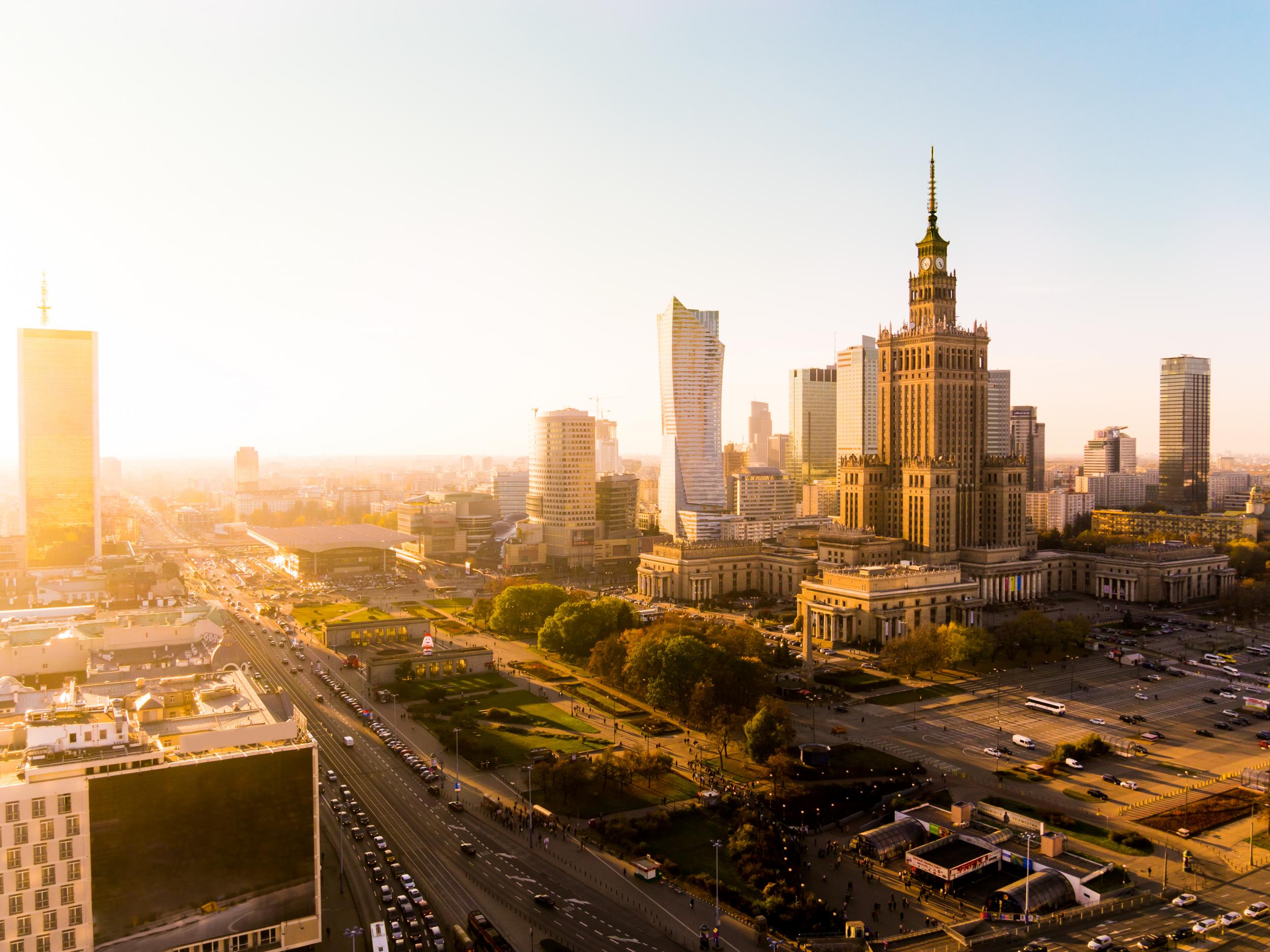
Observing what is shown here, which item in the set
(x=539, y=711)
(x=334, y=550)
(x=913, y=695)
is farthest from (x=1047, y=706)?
(x=334, y=550)

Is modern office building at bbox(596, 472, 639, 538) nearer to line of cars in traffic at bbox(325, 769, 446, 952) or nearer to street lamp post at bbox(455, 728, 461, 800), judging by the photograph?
street lamp post at bbox(455, 728, 461, 800)

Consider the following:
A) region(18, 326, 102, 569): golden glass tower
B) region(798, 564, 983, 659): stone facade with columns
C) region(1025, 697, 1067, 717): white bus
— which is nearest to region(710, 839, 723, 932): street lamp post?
region(1025, 697, 1067, 717): white bus

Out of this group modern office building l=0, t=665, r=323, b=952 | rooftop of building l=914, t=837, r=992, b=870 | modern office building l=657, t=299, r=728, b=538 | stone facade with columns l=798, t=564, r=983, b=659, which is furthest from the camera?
modern office building l=657, t=299, r=728, b=538

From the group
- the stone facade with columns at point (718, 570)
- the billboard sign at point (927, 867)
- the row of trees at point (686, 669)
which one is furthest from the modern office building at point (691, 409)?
the billboard sign at point (927, 867)

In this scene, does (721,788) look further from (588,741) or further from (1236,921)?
(1236,921)

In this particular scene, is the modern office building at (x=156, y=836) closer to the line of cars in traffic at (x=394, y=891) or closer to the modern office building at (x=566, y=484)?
Result: the line of cars in traffic at (x=394, y=891)

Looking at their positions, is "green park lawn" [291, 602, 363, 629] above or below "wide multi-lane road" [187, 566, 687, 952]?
above

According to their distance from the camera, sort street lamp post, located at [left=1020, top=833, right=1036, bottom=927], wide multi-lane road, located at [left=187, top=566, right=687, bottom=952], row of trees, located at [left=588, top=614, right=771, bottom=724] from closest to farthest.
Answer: wide multi-lane road, located at [left=187, top=566, right=687, bottom=952] → street lamp post, located at [left=1020, top=833, right=1036, bottom=927] → row of trees, located at [left=588, top=614, right=771, bottom=724]
